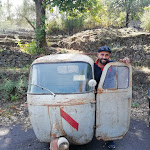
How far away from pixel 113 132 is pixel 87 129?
60 cm

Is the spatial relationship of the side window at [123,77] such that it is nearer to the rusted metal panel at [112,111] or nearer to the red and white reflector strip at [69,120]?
the rusted metal panel at [112,111]

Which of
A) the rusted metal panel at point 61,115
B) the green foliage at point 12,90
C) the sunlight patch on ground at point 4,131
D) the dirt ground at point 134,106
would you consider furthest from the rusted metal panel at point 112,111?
the green foliage at point 12,90

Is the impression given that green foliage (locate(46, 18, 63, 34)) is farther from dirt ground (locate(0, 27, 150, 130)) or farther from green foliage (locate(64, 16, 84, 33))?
dirt ground (locate(0, 27, 150, 130))

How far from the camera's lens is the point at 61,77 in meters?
3.55

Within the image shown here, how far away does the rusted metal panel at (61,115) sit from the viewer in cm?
326

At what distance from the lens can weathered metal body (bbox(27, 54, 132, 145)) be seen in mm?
3283

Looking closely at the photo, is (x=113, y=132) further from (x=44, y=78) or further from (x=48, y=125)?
(x=44, y=78)

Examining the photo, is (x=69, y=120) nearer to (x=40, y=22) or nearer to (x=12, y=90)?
(x=12, y=90)

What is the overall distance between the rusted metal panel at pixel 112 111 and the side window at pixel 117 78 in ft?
0.21

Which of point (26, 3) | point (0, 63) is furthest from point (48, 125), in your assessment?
point (26, 3)

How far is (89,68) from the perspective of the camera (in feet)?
12.0

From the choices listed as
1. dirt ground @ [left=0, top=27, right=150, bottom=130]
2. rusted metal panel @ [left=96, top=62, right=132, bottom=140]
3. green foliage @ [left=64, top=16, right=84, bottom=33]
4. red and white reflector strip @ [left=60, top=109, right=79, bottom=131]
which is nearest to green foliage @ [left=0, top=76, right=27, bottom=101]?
dirt ground @ [left=0, top=27, right=150, bottom=130]

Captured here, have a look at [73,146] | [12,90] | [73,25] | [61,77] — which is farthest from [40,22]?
[73,146]

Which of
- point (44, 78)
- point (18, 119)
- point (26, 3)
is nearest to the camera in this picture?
point (44, 78)
